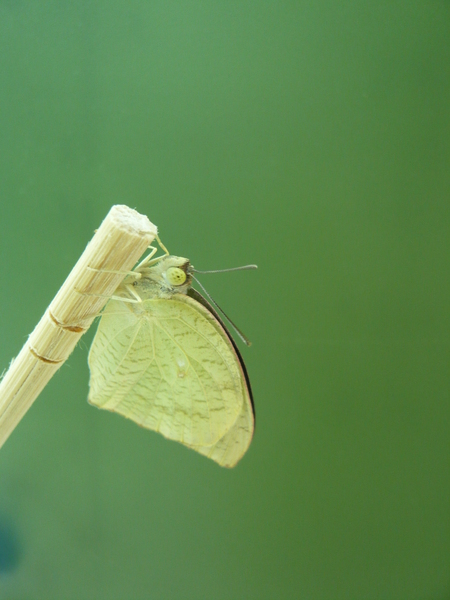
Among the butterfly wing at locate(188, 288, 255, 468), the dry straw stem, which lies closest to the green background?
the butterfly wing at locate(188, 288, 255, 468)

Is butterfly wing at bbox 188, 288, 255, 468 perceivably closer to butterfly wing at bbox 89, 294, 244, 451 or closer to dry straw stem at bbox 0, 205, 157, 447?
butterfly wing at bbox 89, 294, 244, 451

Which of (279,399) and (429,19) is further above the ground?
(429,19)

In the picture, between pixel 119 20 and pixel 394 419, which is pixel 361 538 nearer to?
pixel 394 419

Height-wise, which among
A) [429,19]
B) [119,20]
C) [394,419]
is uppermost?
[429,19]

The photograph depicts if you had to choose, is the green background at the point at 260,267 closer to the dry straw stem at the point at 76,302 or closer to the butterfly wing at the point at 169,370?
the butterfly wing at the point at 169,370

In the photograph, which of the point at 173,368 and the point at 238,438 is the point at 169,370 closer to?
the point at 173,368

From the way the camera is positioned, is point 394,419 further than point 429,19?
Yes

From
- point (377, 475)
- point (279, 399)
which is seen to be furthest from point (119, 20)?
point (377, 475)
